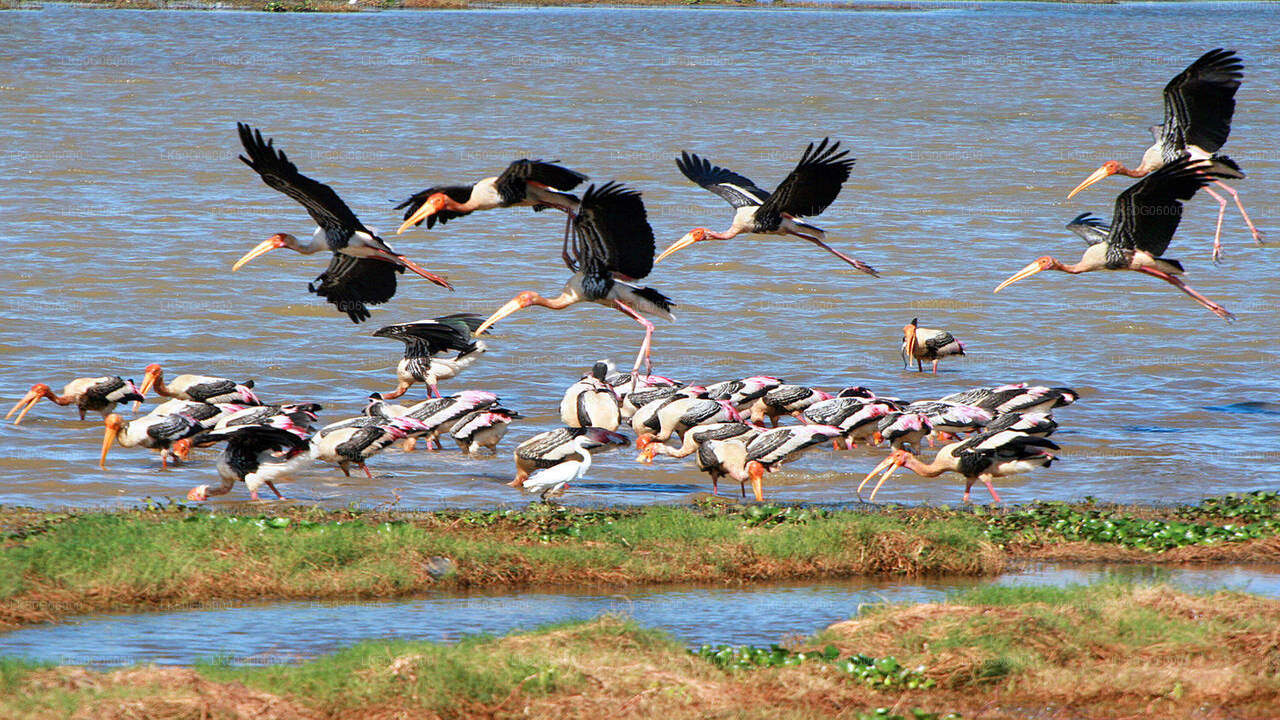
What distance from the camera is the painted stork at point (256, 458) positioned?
11.5 meters

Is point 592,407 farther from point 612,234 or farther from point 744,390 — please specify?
point 612,234

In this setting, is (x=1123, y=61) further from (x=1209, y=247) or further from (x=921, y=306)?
(x=921, y=306)

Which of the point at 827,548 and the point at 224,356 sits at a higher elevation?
the point at 827,548

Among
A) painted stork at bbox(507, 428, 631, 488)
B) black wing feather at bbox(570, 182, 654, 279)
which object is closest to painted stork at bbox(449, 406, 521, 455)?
painted stork at bbox(507, 428, 631, 488)

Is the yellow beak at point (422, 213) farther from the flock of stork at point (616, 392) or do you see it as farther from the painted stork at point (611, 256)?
the painted stork at point (611, 256)

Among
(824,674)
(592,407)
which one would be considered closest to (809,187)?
(592,407)

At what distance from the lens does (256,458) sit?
1165 centimetres

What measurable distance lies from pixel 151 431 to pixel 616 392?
4090 mm

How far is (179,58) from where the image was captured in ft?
155

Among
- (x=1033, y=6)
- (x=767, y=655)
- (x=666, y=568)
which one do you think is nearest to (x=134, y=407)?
(x=666, y=568)

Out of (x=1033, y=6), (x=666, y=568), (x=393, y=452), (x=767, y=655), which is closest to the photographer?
(x=767, y=655)

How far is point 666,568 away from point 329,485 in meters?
3.62

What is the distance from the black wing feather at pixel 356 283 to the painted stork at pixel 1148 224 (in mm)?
5643

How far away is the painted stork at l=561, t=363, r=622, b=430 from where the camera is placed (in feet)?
46.4
